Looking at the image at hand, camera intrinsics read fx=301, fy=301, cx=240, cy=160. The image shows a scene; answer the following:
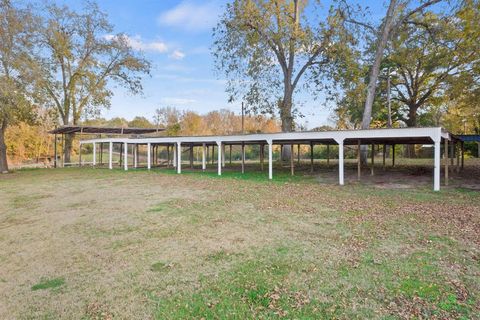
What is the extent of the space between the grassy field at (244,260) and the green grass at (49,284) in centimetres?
3

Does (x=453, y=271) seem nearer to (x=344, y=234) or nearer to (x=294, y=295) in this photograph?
(x=344, y=234)

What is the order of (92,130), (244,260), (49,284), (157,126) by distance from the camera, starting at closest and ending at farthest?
(49,284) < (244,260) < (92,130) < (157,126)

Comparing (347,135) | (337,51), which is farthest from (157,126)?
(347,135)

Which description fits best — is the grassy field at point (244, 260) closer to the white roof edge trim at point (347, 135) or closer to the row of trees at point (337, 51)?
the white roof edge trim at point (347, 135)

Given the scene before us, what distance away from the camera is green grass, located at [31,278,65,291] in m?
3.58

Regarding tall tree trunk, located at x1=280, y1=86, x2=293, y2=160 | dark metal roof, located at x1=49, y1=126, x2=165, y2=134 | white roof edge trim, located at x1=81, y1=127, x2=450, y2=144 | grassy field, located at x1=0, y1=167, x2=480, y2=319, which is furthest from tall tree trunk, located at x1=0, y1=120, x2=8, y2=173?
tall tree trunk, located at x1=280, y1=86, x2=293, y2=160

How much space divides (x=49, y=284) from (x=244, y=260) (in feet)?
7.98

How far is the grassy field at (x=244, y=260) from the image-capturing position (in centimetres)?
304

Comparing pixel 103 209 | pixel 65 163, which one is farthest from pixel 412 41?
pixel 65 163

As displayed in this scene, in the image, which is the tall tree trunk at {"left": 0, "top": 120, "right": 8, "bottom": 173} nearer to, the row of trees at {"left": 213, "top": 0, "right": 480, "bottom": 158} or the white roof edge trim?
the white roof edge trim

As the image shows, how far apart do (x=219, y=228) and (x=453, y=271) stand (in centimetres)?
363

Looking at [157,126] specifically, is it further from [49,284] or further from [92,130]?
[49,284]

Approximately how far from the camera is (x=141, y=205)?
8.02 metres

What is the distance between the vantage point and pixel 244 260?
13.7ft
